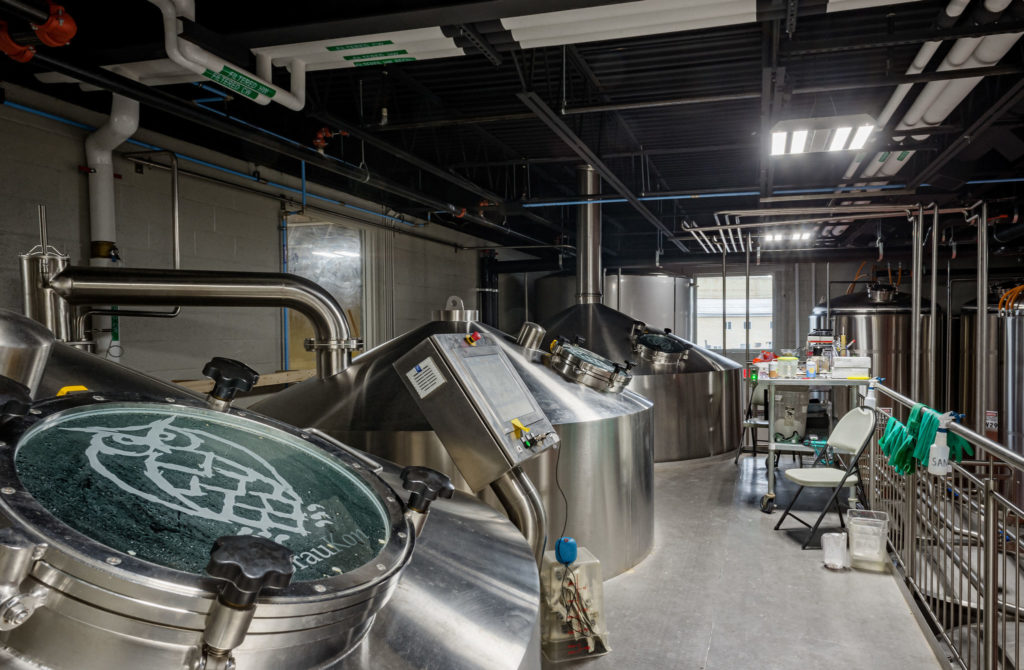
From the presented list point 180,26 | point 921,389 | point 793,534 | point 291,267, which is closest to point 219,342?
point 291,267

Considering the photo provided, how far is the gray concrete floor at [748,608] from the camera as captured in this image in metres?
2.58

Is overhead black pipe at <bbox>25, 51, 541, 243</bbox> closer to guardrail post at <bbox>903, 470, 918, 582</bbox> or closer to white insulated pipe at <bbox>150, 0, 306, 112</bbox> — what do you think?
white insulated pipe at <bbox>150, 0, 306, 112</bbox>

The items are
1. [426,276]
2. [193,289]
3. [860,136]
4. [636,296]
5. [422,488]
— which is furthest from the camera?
[636,296]

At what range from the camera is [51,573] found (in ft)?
2.19

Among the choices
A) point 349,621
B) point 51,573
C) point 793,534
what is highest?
point 51,573

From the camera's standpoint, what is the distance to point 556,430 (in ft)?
9.85

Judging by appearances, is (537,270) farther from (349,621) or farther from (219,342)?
(349,621)

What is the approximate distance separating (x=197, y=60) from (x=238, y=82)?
0.73ft

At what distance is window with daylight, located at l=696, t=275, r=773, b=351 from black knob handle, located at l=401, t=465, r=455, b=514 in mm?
10192

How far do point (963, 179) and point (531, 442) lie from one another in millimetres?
4973

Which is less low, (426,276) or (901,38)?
(901,38)

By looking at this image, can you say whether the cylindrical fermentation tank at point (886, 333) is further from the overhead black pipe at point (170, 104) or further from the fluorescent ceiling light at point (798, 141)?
the overhead black pipe at point (170, 104)

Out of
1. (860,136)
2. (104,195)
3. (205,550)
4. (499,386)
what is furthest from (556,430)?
(104,195)

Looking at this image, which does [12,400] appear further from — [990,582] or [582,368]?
[582,368]
